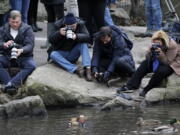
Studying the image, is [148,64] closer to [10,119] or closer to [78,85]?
[78,85]

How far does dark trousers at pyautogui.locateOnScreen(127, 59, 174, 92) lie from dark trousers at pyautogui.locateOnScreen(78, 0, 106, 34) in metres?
1.51

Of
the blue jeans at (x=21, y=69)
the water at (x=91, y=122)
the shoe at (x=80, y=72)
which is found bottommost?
the water at (x=91, y=122)

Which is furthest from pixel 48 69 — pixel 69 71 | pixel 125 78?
pixel 125 78

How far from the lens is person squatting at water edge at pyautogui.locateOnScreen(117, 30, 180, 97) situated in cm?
1315

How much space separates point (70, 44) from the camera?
13.7 meters

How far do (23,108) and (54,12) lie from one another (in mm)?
3090

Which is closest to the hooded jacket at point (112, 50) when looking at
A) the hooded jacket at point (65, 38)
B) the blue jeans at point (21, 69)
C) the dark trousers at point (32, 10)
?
the hooded jacket at point (65, 38)

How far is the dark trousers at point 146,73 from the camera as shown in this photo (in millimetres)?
13148

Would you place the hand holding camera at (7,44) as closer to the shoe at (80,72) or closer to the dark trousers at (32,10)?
the shoe at (80,72)

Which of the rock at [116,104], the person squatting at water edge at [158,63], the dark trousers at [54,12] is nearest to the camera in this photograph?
the rock at [116,104]

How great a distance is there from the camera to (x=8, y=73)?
13117 mm

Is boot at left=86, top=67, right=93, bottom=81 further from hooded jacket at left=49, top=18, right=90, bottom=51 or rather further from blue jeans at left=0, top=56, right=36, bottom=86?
blue jeans at left=0, top=56, right=36, bottom=86

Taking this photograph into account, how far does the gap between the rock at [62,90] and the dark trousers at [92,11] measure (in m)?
1.52

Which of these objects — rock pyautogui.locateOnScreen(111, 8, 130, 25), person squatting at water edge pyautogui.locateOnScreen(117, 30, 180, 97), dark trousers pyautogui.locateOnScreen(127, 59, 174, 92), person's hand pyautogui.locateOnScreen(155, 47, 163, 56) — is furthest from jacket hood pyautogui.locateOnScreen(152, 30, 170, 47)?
rock pyautogui.locateOnScreen(111, 8, 130, 25)
